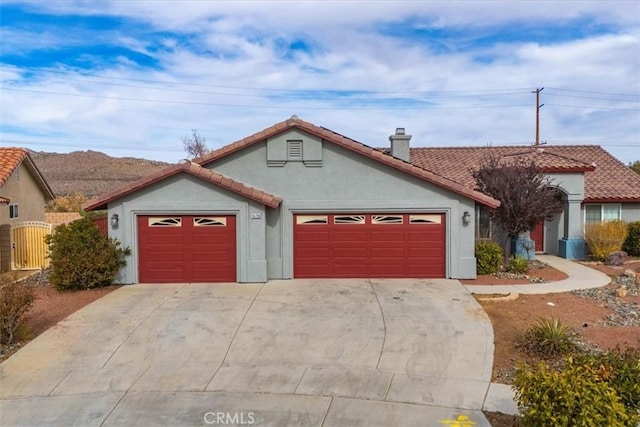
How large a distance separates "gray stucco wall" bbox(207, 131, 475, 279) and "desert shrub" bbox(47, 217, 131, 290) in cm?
447

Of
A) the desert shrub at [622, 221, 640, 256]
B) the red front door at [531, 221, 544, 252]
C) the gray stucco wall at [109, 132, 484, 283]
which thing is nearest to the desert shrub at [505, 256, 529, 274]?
the gray stucco wall at [109, 132, 484, 283]

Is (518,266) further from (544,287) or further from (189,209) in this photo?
(189,209)

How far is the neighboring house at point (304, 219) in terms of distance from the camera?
581 inches

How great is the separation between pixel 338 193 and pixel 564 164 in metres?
10.6

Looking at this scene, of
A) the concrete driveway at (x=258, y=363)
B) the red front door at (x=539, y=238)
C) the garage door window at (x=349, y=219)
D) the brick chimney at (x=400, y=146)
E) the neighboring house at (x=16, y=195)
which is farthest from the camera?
the red front door at (x=539, y=238)

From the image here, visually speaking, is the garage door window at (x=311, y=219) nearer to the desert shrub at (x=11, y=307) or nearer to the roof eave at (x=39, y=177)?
the desert shrub at (x=11, y=307)

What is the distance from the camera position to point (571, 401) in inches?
201

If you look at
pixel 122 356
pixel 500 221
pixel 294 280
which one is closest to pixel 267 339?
pixel 122 356

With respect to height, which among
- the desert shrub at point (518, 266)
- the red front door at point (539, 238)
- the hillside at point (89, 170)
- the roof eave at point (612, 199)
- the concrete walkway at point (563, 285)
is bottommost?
the concrete walkway at point (563, 285)

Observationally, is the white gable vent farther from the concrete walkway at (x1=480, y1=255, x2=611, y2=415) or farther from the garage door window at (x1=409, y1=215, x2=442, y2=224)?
the concrete walkway at (x1=480, y1=255, x2=611, y2=415)

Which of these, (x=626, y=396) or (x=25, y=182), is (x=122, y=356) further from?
(x=25, y=182)

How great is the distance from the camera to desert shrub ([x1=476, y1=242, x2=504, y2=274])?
15984mm

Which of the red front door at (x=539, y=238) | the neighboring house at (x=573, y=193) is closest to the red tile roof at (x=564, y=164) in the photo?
the neighboring house at (x=573, y=193)

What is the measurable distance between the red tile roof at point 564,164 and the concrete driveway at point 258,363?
10.00 m
